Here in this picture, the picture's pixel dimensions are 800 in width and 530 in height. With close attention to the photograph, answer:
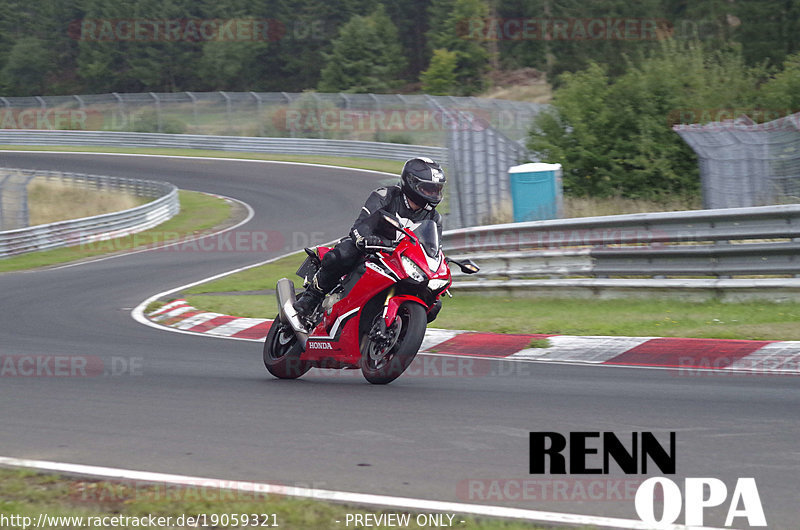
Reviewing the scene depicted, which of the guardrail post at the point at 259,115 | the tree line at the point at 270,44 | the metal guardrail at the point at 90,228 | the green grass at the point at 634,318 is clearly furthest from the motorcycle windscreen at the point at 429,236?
the tree line at the point at 270,44

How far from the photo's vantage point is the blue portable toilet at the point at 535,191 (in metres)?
14.9

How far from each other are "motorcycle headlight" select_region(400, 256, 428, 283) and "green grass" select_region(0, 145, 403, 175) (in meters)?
31.9

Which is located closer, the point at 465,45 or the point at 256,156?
the point at 256,156

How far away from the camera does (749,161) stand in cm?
1451

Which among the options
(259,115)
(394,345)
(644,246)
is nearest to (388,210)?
(394,345)

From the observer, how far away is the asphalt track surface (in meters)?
4.76

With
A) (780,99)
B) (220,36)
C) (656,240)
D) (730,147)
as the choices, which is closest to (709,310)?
(656,240)

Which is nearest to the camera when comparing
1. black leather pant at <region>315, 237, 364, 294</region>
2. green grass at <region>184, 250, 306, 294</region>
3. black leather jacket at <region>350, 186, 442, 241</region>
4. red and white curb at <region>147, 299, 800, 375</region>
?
black leather jacket at <region>350, 186, 442, 241</region>

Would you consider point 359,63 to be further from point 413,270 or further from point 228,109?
point 413,270

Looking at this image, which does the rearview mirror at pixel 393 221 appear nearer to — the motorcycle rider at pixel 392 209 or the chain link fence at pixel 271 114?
the motorcycle rider at pixel 392 209

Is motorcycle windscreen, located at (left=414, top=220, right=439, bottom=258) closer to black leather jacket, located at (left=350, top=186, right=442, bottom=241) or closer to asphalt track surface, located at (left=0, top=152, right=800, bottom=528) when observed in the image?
black leather jacket, located at (left=350, top=186, right=442, bottom=241)

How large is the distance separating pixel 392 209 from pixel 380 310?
0.81 meters

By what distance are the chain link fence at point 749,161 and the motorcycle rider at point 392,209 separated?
27.9 feet

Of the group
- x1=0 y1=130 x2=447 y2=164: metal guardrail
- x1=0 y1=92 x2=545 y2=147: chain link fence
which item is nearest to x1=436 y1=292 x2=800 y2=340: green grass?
x1=0 y1=92 x2=545 y2=147: chain link fence
